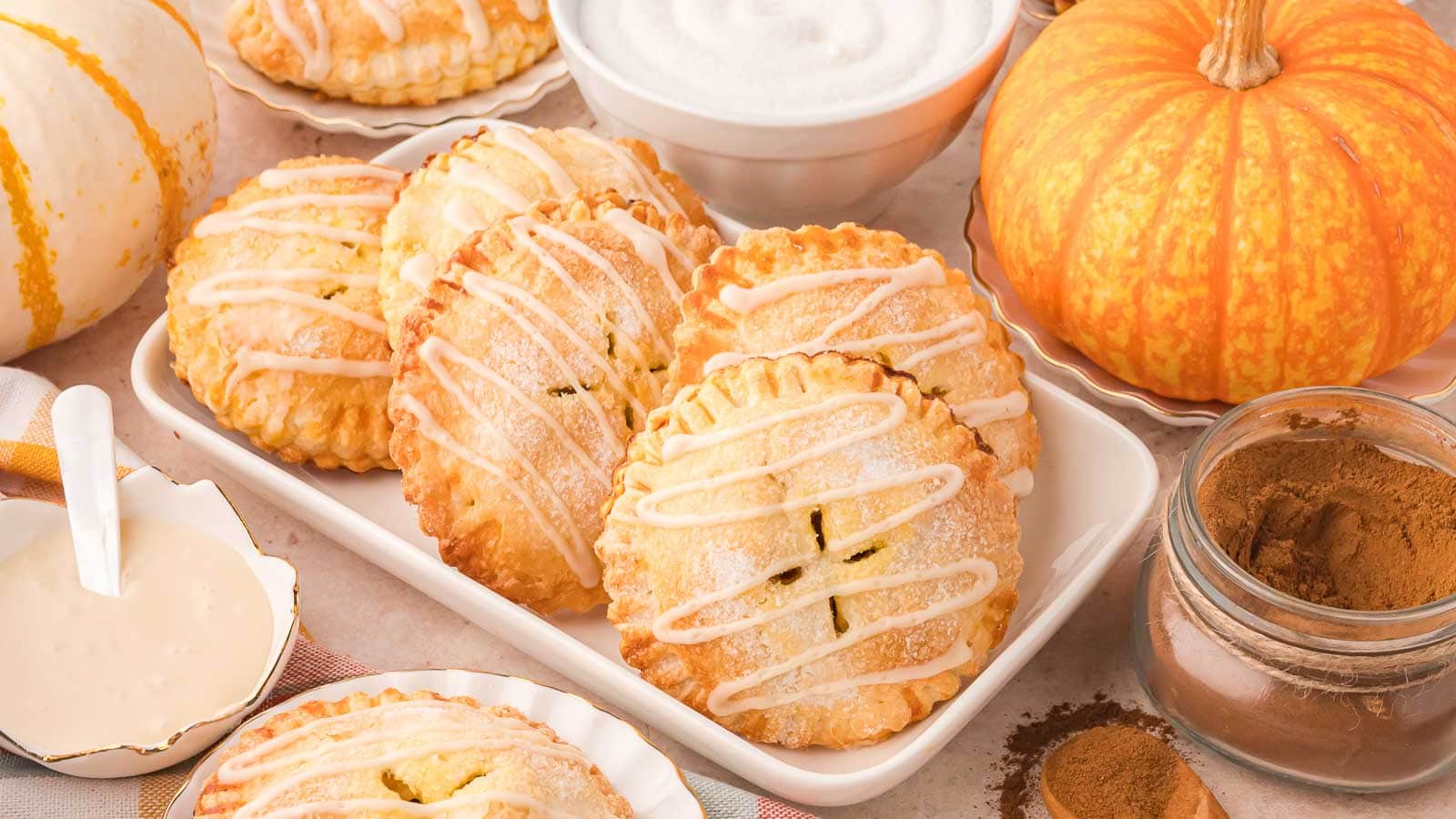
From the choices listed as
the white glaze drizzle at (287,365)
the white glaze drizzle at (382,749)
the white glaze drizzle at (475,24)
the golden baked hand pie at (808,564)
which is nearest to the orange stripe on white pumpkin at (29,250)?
the white glaze drizzle at (287,365)

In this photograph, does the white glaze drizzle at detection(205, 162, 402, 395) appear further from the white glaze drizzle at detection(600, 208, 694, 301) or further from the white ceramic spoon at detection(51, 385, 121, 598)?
the white glaze drizzle at detection(600, 208, 694, 301)

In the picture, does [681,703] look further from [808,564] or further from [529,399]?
[529,399]

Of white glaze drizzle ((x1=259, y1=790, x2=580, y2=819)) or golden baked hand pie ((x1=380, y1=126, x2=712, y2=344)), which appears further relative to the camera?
golden baked hand pie ((x1=380, y1=126, x2=712, y2=344))

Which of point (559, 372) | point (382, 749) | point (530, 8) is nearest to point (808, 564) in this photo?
point (559, 372)

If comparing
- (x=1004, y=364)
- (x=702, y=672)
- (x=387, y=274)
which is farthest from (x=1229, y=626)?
(x=387, y=274)

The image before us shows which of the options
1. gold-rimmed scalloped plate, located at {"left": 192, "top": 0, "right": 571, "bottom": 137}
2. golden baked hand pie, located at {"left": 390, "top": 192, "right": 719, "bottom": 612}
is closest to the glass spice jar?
golden baked hand pie, located at {"left": 390, "top": 192, "right": 719, "bottom": 612}

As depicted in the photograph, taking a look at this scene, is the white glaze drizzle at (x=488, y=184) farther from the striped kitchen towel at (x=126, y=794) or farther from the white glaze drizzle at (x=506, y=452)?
the striped kitchen towel at (x=126, y=794)

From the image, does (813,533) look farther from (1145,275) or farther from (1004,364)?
(1145,275)
